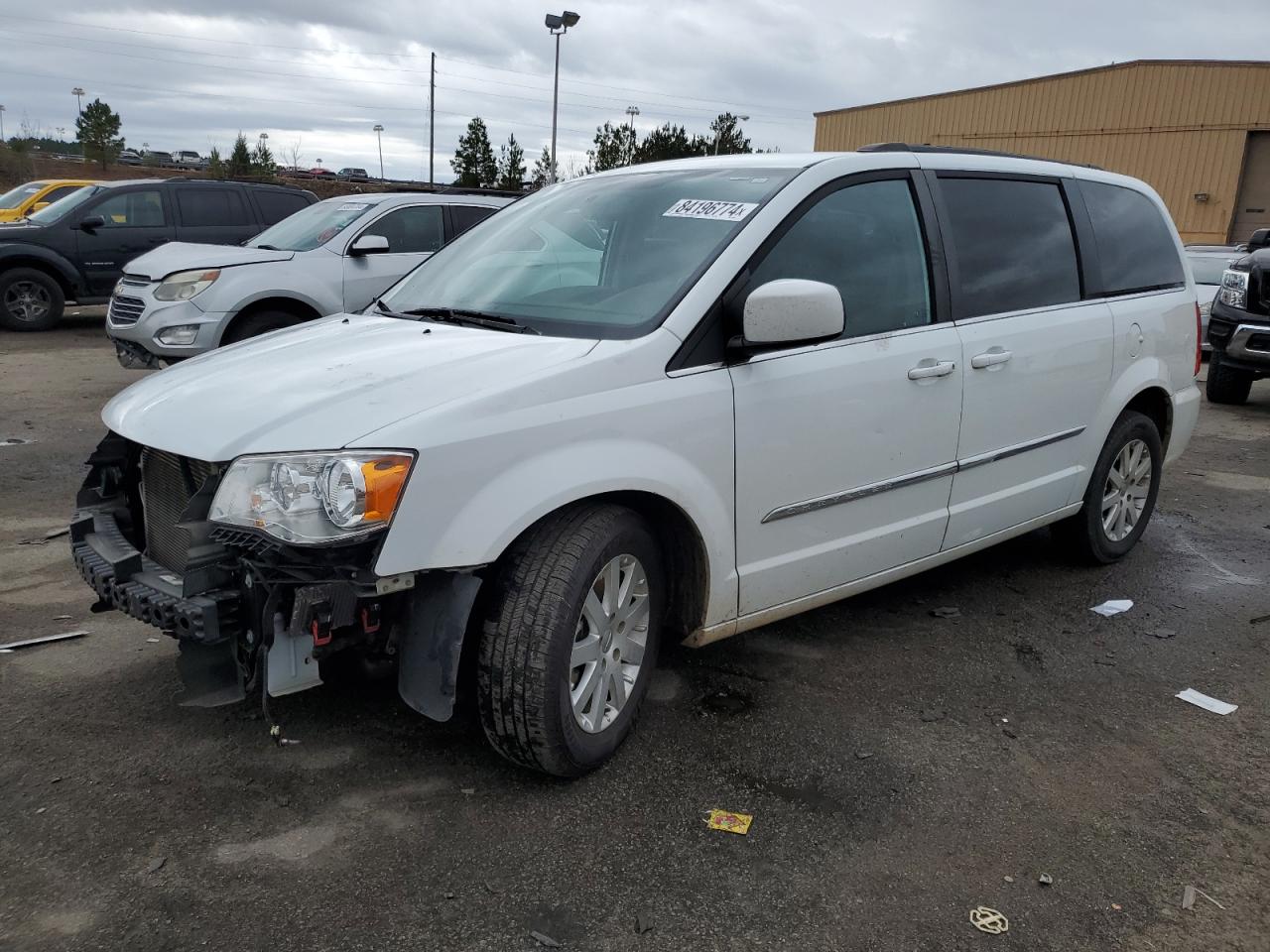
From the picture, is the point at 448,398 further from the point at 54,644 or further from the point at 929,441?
the point at 54,644

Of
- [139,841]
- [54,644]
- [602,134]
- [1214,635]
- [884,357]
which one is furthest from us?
[602,134]

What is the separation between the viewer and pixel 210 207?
1315 cm

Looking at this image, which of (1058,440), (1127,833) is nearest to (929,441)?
(1058,440)

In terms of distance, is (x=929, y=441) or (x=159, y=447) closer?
(x=159, y=447)

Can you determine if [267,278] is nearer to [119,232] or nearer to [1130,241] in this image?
[1130,241]

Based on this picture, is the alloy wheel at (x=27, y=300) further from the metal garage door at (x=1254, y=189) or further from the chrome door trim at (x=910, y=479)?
the metal garage door at (x=1254, y=189)

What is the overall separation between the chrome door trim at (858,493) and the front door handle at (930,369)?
1.14 feet

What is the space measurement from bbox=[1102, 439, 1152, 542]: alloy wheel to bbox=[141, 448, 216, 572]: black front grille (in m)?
3.96

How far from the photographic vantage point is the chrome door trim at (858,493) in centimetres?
335

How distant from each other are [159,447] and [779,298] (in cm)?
179

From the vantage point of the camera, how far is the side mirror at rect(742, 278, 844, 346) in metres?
3.04

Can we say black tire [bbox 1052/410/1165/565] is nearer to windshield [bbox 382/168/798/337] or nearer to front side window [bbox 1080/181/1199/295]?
front side window [bbox 1080/181/1199/295]

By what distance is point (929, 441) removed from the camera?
379 cm

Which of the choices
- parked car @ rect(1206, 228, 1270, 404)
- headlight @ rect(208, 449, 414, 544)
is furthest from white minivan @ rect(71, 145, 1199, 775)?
parked car @ rect(1206, 228, 1270, 404)
